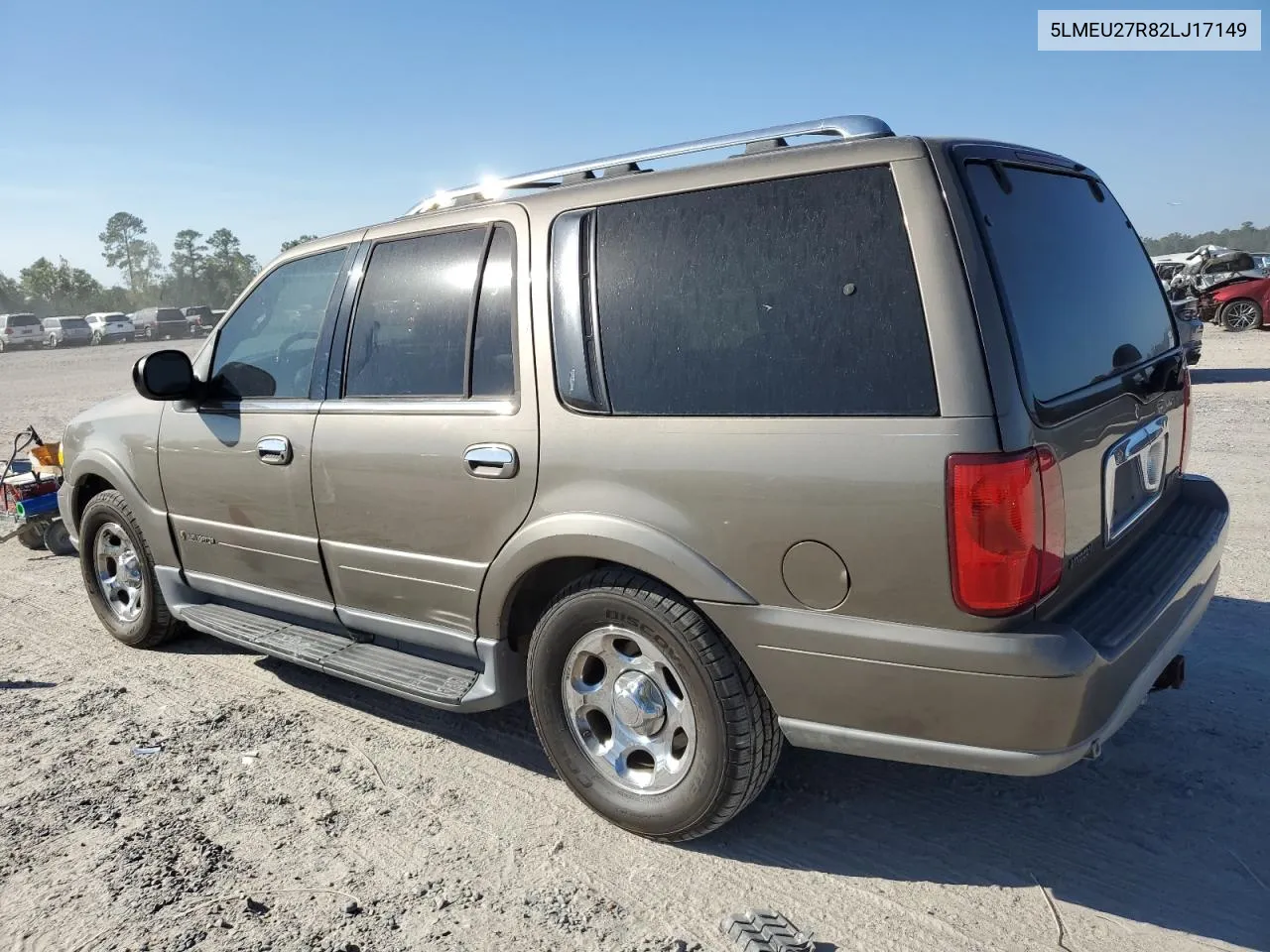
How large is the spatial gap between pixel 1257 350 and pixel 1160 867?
17.5 meters

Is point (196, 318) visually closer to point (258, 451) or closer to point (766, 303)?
point (258, 451)

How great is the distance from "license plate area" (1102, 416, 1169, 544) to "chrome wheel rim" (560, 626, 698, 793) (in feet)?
4.33

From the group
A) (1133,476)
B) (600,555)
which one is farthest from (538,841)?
(1133,476)

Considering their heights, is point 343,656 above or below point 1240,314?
above

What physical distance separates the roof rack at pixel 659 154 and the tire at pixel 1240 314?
21288 mm

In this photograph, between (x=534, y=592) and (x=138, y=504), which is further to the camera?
(x=138, y=504)

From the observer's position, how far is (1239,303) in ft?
66.0

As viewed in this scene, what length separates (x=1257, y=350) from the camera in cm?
1692

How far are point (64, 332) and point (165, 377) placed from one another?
1935 inches

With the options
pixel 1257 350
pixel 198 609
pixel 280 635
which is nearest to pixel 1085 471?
pixel 280 635

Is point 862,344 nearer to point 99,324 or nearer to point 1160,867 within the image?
point 1160,867

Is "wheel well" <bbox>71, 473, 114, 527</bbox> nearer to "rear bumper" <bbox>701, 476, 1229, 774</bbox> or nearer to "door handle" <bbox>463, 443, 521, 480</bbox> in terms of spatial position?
"door handle" <bbox>463, 443, 521, 480</bbox>

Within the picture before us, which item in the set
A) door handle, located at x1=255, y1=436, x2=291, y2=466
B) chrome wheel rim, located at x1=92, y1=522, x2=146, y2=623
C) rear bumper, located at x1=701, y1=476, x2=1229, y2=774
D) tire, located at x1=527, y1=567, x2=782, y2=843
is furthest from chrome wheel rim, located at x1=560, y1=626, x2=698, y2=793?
chrome wheel rim, located at x1=92, y1=522, x2=146, y2=623

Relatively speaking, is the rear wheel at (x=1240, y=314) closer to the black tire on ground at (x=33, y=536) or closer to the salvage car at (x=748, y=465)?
the salvage car at (x=748, y=465)
